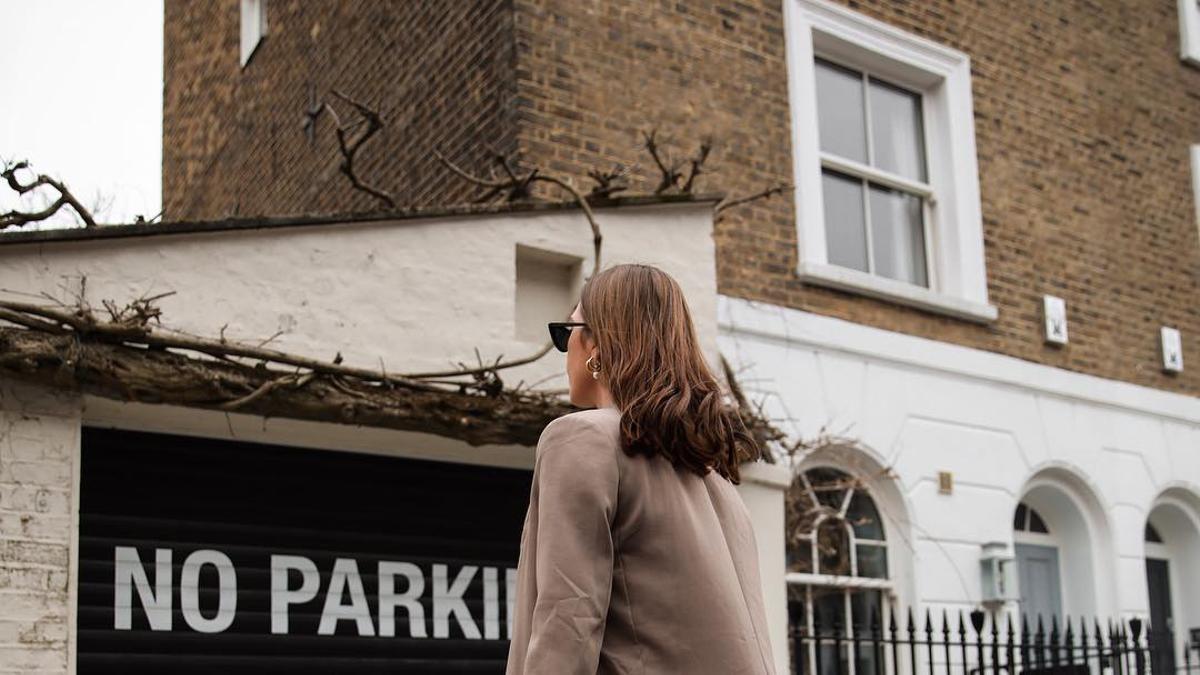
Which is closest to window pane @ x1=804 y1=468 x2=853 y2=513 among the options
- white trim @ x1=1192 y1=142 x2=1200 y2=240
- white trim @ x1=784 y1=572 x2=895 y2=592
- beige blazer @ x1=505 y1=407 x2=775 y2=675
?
white trim @ x1=784 y1=572 x2=895 y2=592

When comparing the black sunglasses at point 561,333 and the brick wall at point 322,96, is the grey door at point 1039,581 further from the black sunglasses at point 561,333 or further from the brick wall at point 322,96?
the black sunglasses at point 561,333

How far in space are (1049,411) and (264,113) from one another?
6.67m

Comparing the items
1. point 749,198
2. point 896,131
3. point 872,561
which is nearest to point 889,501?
point 872,561

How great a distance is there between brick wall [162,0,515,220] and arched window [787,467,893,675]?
293cm

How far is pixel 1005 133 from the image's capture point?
11.6 m

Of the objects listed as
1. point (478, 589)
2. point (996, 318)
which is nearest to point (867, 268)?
point (996, 318)

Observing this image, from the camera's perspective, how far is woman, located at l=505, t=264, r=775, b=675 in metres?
2.43

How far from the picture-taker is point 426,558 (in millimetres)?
7012

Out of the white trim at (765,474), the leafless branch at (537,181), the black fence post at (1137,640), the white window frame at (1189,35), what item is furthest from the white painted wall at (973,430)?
the white window frame at (1189,35)

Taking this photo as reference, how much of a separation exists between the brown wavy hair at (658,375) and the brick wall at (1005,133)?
626cm

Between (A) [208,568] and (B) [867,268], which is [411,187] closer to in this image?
(B) [867,268]

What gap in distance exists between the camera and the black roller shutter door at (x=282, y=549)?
607cm

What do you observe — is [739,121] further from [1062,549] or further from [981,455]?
[1062,549]

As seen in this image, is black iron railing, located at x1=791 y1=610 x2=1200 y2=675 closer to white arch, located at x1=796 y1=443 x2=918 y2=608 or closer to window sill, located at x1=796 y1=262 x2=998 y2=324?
white arch, located at x1=796 y1=443 x2=918 y2=608
